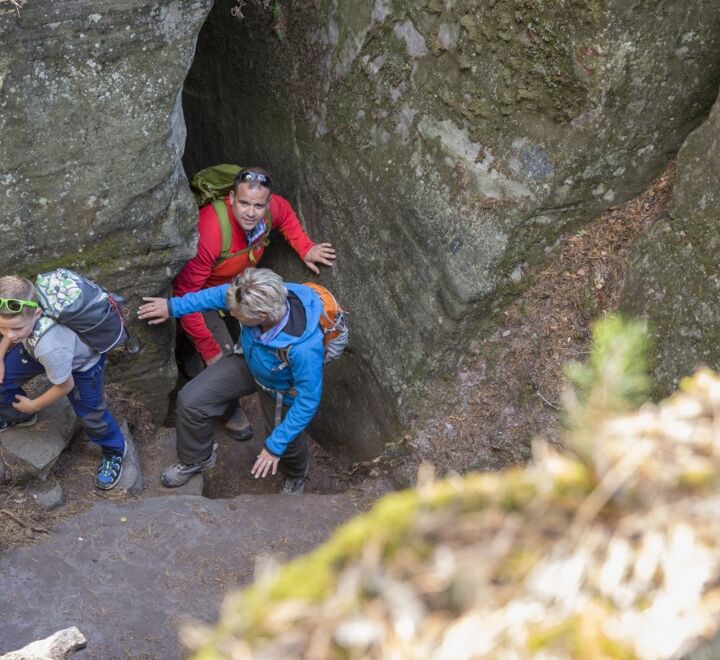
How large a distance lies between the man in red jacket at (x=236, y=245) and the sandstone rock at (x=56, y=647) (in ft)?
10.8

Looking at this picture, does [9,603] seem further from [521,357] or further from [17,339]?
[521,357]

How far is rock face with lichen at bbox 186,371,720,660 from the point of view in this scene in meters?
1.52

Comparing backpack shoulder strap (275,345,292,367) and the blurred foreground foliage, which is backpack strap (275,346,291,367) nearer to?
backpack shoulder strap (275,345,292,367)

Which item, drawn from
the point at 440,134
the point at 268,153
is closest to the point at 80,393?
the point at 268,153

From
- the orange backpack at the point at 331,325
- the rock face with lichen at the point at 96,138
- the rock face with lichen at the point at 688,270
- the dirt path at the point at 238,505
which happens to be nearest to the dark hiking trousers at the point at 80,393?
the dirt path at the point at 238,505

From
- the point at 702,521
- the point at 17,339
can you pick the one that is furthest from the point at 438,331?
the point at 702,521

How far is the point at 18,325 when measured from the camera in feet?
16.2

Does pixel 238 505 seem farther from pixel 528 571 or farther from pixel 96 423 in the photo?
pixel 528 571

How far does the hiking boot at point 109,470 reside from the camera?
251 inches

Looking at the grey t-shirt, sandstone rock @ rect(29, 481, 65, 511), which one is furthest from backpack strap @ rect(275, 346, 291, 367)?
sandstone rock @ rect(29, 481, 65, 511)

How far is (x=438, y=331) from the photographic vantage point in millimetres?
6652

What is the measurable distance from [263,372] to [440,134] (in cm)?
247

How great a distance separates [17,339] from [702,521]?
4.56 metres

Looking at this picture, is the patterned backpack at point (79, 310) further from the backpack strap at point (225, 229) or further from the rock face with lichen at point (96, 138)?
the backpack strap at point (225, 229)
